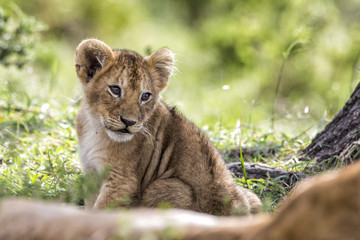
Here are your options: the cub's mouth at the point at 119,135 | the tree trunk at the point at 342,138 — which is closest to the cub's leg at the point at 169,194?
the cub's mouth at the point at 119,135

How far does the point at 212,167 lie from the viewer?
4445mm

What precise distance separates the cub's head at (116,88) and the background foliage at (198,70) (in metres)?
0.59

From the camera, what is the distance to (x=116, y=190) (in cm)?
432

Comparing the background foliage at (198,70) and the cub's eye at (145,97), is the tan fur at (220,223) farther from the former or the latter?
the cub's eye at (145,97)

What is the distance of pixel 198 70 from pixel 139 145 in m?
10.3

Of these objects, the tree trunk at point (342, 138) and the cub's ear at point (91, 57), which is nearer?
the cub's ear at point (91, 57)

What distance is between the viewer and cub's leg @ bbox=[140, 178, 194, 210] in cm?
416

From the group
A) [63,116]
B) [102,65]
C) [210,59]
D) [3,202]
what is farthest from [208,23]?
[3,202]

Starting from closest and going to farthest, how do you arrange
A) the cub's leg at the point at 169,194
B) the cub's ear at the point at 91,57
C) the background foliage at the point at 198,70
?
the cub's leg at the point at 169,194, the cub's ear at the point at 91,57, the background foliage at the point at 198,70

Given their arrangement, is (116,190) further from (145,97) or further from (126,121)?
(145,97)

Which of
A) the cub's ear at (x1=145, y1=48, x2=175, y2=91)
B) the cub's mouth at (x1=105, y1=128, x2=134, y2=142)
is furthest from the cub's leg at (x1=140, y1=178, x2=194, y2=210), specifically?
the cub's ear at (x1=145, y1=48, x2=175, y2=91)

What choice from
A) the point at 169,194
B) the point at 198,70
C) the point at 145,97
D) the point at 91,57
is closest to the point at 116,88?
the point at 145,97

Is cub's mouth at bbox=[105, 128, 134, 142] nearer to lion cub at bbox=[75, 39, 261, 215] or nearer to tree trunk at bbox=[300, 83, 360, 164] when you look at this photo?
lion cub at bbox=[75, 39, 261, 215]

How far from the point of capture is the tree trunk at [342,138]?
484cm
